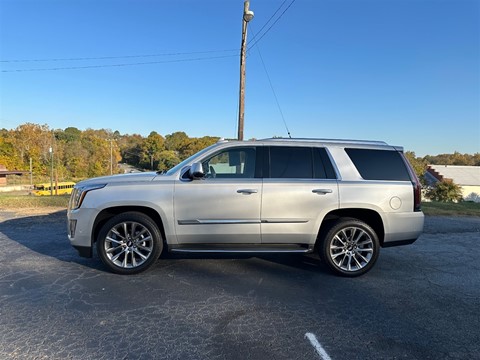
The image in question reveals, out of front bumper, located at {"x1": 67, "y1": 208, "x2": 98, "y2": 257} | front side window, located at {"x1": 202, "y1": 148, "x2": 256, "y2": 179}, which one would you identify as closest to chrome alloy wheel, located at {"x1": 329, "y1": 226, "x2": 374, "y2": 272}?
front side window, located at {"x1": 202, "y1": 148, "x2": 256, "y2": 179}

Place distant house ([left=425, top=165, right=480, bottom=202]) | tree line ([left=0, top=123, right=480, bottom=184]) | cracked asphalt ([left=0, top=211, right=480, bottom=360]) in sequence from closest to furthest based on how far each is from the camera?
cracked asphalt ([left=0, top=211, right=480, bottom=360]) < distant house ([left=425, top=165, right=480, bottom=202]) < tree line ([left=0, top=123, right=480, bottom=184])

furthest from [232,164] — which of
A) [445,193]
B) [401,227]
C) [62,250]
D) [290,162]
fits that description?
[445,193]

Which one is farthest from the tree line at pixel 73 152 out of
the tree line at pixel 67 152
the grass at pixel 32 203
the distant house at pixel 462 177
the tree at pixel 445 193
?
the grass at pixel 32 203

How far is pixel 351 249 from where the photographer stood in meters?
4.75

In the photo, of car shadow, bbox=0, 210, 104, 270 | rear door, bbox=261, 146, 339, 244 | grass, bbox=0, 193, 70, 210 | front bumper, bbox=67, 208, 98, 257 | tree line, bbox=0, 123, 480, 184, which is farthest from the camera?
tree line, bbox=0, 123, 480, 184

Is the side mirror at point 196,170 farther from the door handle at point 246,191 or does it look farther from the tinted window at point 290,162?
the tinted window at point 290,162

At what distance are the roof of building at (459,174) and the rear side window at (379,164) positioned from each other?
60.7m

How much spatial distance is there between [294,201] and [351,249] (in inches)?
43.9

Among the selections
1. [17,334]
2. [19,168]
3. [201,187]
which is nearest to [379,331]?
[201,187]

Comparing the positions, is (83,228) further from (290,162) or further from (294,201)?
(290,162)

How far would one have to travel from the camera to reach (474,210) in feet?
38.0

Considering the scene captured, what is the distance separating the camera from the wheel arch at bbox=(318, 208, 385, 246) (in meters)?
4.82

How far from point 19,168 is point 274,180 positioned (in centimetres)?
7489

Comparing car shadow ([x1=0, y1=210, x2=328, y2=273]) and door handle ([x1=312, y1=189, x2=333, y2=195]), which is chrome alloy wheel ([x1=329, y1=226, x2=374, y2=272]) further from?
door handle ([x1=312, y1=189, x2=333, y2=195])
